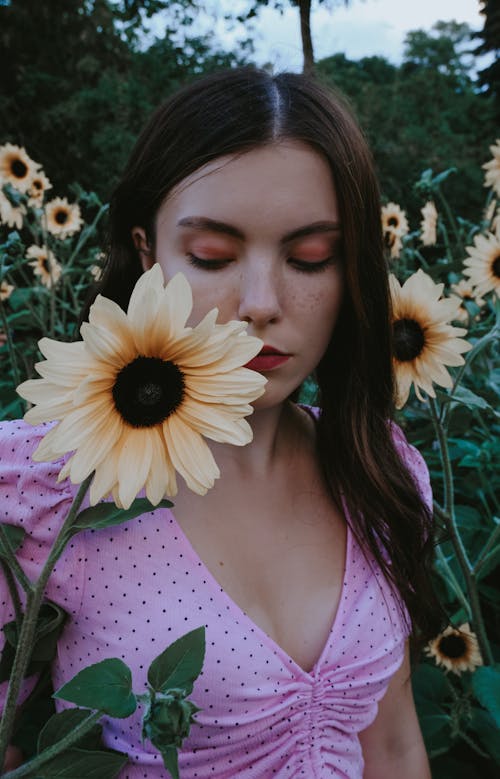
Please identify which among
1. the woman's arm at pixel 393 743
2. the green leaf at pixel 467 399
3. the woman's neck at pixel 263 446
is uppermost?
the green leaf at pixel 467 399

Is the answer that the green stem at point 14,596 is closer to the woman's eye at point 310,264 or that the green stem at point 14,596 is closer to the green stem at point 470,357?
the woman's eye at point 310,264

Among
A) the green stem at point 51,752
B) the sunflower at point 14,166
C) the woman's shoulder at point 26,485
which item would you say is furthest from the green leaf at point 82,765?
the sunflower at point 14,166

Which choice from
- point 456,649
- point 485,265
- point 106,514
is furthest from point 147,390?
point 485,265

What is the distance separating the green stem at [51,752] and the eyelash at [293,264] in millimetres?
421

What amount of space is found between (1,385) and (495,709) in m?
1.30

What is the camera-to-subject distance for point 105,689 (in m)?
0.53

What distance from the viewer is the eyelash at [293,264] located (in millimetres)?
726

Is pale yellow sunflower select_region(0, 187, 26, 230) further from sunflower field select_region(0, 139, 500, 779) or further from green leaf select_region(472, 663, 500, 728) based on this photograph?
green leaf select_region(472, 663, 500, 728)

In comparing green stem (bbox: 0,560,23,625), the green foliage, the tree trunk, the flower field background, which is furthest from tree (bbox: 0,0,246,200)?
green stem (bbox: 0,560,23,625)

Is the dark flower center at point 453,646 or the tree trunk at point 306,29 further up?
the tree trunk at point 306,29

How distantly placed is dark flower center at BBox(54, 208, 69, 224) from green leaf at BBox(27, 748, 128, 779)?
2631 millimetres

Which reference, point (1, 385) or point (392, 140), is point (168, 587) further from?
point (392, 140)

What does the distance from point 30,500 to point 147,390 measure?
26 cm

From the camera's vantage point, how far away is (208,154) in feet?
2.41
